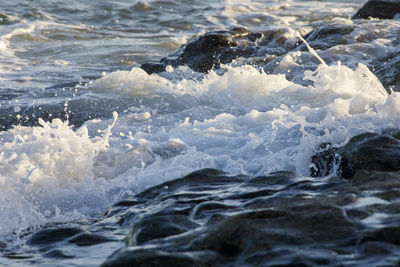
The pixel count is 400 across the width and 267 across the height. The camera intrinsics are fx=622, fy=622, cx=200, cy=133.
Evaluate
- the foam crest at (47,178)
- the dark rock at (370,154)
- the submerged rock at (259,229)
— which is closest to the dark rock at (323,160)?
the dark rock at (370,154)

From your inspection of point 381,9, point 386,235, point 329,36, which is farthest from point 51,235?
point 381,9

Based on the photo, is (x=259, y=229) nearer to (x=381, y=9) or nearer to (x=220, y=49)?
(x=220, y=49)

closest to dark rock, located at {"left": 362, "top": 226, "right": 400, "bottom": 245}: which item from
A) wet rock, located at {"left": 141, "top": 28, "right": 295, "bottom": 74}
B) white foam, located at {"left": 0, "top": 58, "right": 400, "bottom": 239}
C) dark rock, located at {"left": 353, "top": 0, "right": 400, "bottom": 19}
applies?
white foam, located at {"left": 0, "top": 58, "right": 400, "bottom": 239}

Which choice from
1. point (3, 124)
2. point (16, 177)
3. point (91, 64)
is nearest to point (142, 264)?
point (16, 177)

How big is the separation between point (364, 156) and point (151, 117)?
124 inches

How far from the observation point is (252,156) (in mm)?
4945

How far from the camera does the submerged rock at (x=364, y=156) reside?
3.86 meters

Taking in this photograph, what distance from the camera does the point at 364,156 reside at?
13.0ft

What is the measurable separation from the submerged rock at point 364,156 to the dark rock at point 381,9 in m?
7.99

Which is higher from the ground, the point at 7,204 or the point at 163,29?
the point at 163,29

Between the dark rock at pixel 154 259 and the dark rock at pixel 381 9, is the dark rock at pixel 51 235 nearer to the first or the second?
the dark rock at pixel 154 259

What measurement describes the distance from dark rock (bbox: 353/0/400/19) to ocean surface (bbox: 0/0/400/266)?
1.49m

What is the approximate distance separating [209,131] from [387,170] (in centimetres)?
212

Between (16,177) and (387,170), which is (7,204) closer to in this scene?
(16,177)
